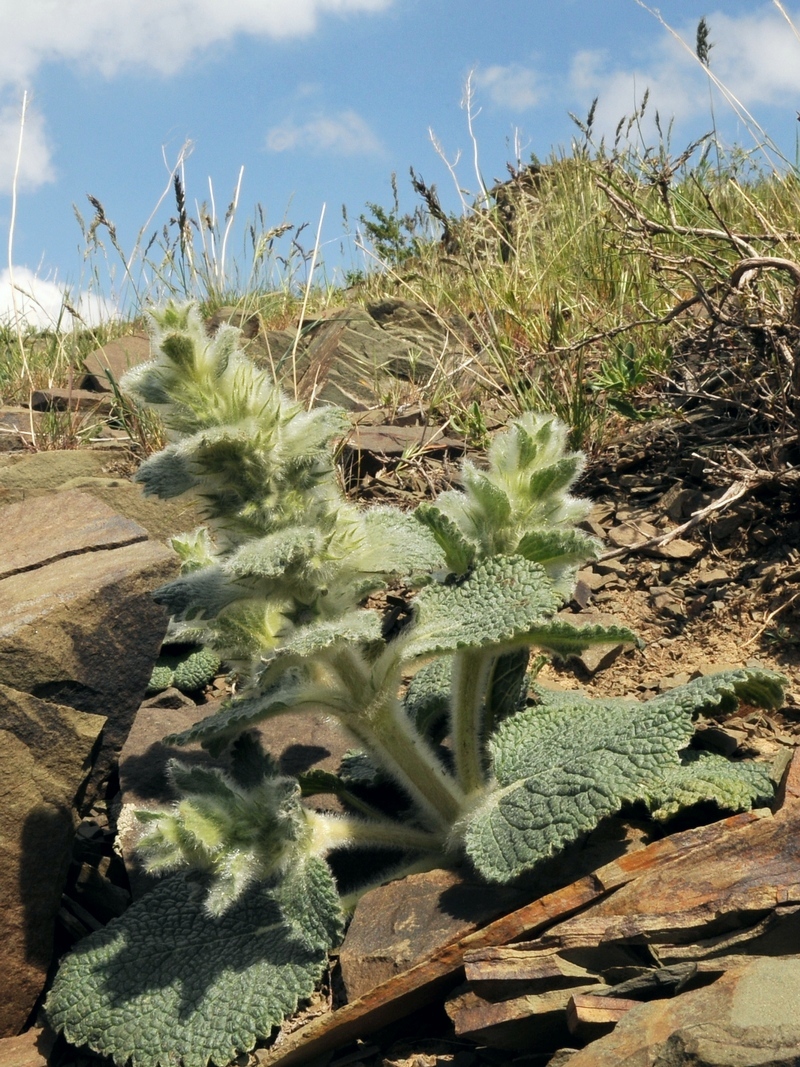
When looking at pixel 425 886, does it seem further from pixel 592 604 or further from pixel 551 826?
pixel 592 604

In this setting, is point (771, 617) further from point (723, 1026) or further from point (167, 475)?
point (167, 475)

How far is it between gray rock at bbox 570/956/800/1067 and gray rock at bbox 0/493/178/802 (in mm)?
1492

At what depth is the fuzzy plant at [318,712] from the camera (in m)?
1.75

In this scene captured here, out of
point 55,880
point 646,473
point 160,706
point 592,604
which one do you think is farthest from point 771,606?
point 55,880

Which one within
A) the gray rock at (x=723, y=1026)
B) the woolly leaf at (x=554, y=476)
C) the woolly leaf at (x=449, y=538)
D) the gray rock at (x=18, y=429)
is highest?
the gray rock at (x=18, y=429)

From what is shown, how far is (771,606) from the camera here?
9.37 feet

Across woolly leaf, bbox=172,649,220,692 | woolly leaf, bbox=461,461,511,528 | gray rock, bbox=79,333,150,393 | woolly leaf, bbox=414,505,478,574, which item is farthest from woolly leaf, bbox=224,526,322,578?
gray rock, bbox=79,333,150,393

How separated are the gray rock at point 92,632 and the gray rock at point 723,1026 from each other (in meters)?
1.49

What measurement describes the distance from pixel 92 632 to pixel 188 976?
2.92 feet

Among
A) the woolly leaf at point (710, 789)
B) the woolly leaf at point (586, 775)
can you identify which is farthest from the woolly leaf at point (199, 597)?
the woolly leaf at point (710, 789)

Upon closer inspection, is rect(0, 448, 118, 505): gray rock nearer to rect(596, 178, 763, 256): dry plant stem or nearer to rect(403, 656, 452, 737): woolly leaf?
rect(403, 656, 452, 737): woolly leaf

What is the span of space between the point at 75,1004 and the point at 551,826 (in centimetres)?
103

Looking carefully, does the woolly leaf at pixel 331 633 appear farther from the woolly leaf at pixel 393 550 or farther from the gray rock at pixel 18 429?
the gray rock at pixel 18 429

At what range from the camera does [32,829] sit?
2252 millimetres
